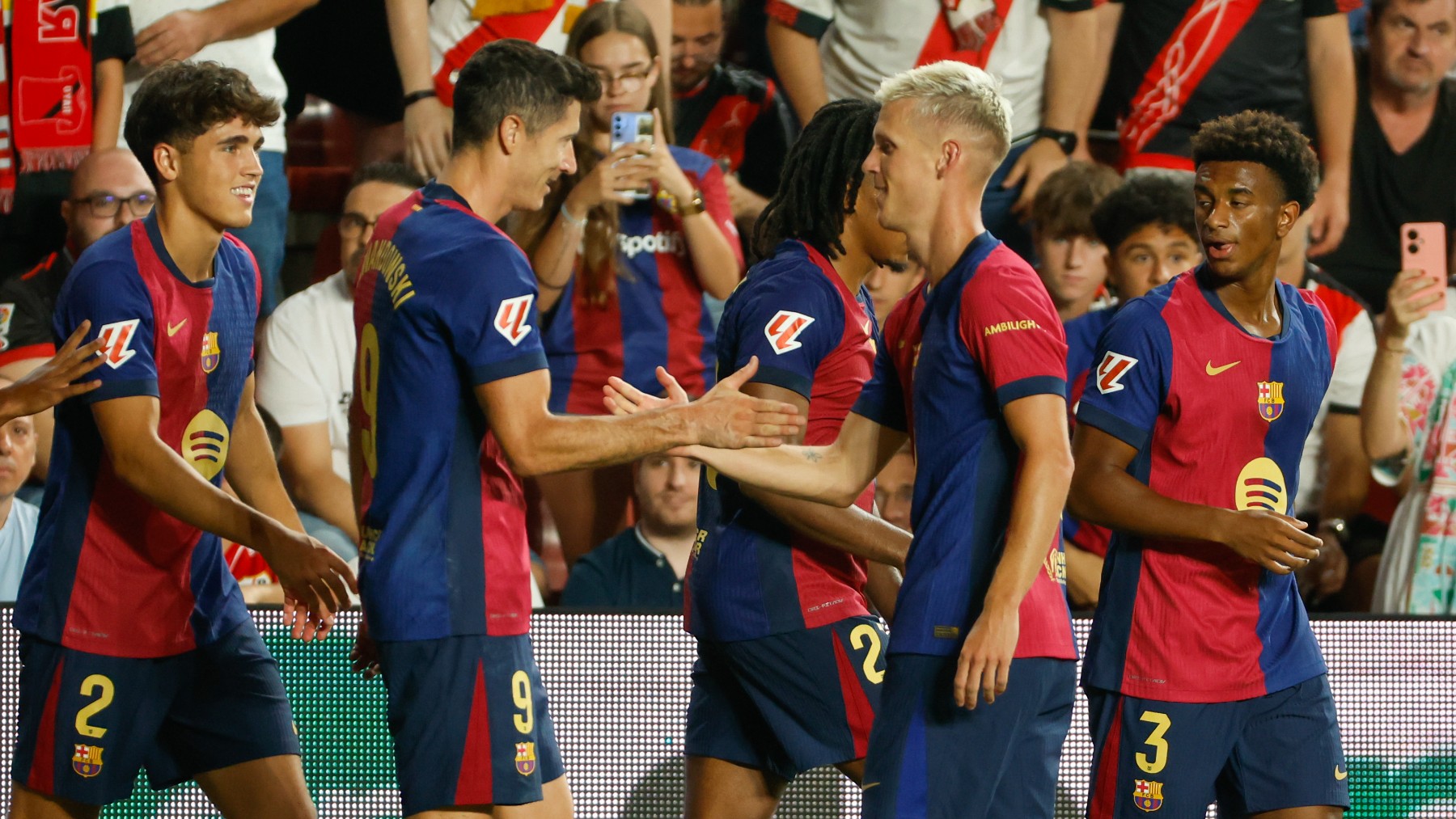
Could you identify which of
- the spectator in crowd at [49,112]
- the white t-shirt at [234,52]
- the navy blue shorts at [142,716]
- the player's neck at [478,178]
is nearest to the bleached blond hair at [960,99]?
the player's neck at [478,178]

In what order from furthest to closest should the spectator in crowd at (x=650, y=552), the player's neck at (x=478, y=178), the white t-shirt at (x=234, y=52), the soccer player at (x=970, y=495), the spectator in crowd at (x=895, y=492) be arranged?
1. the white t-shirt at (x=234, y=52)
2. the spectator in crowd at (x=895, y=492)
3. the spectator in crowd at (x=650, y=552)
4. the player's neck at (x=478, y=178)
5. the soccer player at (x=970, y=495)

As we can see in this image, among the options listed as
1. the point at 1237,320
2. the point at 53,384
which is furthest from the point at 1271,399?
the point at 53,384

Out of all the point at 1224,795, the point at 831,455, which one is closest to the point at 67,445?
the point at 831,455

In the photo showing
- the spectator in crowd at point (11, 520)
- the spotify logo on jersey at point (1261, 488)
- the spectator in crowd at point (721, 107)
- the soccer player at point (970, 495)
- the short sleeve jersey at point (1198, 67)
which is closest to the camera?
the soccer player at point (970, 495)

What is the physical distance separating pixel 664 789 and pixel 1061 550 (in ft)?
6.87

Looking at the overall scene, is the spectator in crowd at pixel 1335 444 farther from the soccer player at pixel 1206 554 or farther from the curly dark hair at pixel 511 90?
the curly dark hair at pixel 511 90

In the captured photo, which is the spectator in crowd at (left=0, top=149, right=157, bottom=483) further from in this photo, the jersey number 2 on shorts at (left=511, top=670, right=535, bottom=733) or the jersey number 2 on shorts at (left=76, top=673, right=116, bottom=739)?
the jersey number 2 on shorts at (left=511, top=670, right=535, bottom=733)

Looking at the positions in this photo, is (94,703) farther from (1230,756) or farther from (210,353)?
(1230,756)

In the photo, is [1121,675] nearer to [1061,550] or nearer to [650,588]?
[1061,550]

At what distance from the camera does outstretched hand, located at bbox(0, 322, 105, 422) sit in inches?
138

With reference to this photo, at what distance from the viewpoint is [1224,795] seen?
3.73 metres

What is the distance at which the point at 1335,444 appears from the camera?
21.1ft

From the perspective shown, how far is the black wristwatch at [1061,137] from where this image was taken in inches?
264

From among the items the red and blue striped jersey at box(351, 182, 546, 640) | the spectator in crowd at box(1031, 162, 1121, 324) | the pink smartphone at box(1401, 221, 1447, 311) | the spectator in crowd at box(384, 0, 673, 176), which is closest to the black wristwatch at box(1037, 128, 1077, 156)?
the spectator in crowd at box(1031, 162, 1121, 324)
